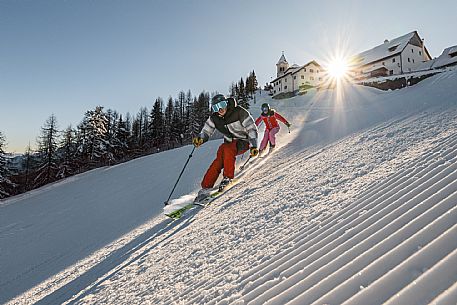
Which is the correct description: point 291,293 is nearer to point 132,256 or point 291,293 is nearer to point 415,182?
point 415,182

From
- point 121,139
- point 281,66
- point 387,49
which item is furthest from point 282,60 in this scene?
point 121,139

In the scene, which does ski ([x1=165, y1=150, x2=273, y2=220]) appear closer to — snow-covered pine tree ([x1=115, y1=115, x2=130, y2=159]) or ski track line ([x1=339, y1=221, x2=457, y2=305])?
ski track line ([x1=339, y1=221, x2=457, y2=305])

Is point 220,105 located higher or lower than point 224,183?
higher

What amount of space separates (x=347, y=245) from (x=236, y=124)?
4.57 m

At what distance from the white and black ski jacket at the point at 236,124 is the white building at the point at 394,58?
47707 millimetres

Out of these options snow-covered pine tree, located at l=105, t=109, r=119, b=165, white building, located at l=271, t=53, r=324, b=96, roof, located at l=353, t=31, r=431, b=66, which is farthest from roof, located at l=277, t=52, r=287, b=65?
snow-covered pine tree, located at l=105, t=109, r=119, b=165

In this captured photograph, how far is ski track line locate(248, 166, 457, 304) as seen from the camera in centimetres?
181

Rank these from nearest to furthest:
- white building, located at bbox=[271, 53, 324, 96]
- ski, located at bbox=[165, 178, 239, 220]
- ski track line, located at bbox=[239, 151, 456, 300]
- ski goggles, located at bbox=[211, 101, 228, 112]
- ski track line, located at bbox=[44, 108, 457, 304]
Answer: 1. ski track line, located at bbox=[44, 108, 457, 304]
2. ski track line, located at bbox=[239, 151, 456, 300]
3. ski, located at bbox=[165, 178, 239, 220]
4. ski goggles, located at bbox=[211, 101, 228, 112]
5. white building, located at bbox=[271, 53, 324, 96]

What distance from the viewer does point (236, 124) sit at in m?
6.33

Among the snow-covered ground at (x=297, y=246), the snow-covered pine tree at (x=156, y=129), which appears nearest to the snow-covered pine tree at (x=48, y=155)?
the snow-covered pine tree at (x=156, y=129)

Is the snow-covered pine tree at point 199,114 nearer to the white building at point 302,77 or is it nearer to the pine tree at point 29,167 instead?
the white building at point 302,77

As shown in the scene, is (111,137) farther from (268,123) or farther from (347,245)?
(347,245)

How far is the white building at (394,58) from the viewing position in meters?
44.2

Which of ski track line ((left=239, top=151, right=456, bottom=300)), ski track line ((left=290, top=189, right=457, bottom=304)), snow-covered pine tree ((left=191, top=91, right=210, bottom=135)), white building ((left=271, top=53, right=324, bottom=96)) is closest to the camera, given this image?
ski track line ((left=290, top=189, right=457, bottom=304))
